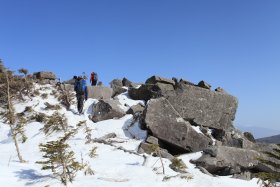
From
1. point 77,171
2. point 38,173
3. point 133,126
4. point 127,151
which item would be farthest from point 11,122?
point 133,126

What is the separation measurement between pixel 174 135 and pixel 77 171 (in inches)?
347

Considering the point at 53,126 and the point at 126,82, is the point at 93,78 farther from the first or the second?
the point at 53,126

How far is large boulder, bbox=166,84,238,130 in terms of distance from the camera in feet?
78.7

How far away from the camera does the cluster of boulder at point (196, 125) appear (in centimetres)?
1838

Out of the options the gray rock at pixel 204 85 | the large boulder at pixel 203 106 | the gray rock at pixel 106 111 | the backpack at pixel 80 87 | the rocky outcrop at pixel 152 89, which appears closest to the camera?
the large boulder at pixel 203 106

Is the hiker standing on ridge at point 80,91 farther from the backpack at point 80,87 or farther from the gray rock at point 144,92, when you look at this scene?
the gray rock at point 144,92

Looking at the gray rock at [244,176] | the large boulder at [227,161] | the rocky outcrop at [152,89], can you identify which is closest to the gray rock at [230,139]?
the large boulder at [227,161]

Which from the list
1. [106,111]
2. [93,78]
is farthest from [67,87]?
[106,111]

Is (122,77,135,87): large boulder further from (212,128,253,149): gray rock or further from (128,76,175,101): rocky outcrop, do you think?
(212,128,253,149): gray rock

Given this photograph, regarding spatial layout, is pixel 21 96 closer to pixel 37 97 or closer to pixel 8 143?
pixel 37 97

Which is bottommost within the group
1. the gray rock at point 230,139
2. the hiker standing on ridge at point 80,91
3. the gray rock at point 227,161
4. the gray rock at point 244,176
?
the gray rock at point 244,176

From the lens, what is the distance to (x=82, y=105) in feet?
82.9

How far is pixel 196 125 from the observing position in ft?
78.9

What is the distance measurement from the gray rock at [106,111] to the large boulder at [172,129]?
365 centimetres
